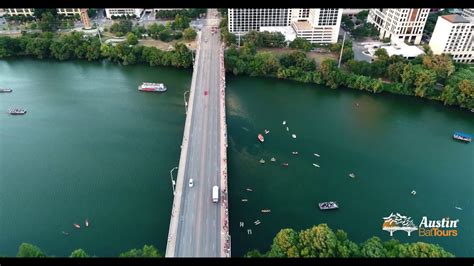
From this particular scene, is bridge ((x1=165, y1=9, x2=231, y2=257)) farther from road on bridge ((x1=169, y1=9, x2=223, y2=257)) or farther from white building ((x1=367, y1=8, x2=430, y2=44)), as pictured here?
white building ((x1=367, y1=8, x2=430, y2=44))

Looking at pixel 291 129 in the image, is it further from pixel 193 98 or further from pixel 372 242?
pixel 372 242

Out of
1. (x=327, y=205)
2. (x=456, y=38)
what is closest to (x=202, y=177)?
(x=327, y=205)

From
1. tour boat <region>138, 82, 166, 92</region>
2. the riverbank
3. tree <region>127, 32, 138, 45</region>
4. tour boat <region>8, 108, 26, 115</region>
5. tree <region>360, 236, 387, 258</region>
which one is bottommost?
tree <region>360, 236, 387, 258</region>

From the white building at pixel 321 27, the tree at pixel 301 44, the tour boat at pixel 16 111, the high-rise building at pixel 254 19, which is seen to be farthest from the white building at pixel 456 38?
the tour boat at pixel 16 111

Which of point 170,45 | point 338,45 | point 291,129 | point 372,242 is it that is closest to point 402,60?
point 338,45

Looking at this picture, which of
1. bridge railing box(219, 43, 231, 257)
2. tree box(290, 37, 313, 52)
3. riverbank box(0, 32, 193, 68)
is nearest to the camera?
bridge railing box(219, 43, 231, 257)

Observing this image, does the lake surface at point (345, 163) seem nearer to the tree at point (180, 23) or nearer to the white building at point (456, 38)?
the white building at point (456, 38)

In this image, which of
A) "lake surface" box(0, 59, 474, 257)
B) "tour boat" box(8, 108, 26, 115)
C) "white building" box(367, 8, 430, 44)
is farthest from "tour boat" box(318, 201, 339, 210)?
"white building" box(367, 8, 430, 44)

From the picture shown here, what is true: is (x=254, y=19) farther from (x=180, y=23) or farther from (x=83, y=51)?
(x=83, y=51)
